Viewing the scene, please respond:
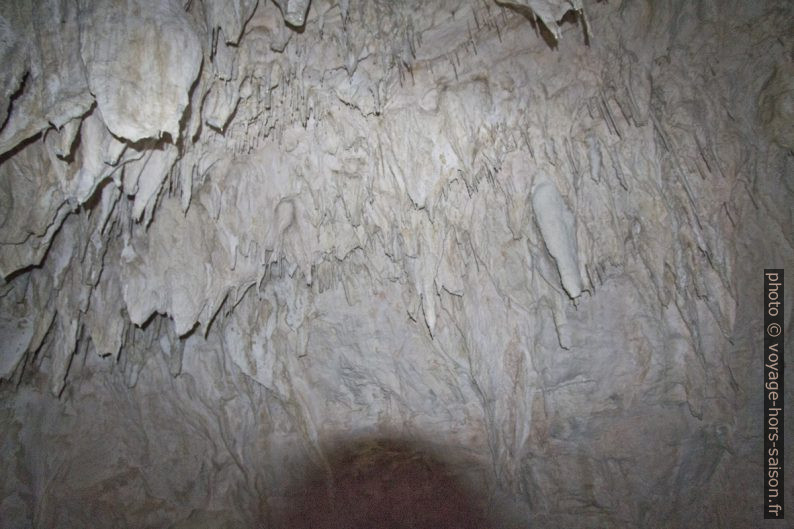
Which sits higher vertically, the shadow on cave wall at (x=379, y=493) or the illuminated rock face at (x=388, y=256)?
the illuminated rock face at (x=388, y=256)

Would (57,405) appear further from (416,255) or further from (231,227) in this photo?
(416,255)

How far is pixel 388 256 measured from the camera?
5.52 metres

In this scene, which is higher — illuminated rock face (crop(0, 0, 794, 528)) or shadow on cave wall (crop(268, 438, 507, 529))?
illuminated rock face (crop(0, 0, 794, 528))

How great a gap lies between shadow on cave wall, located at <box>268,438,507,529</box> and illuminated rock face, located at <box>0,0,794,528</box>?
4 cm

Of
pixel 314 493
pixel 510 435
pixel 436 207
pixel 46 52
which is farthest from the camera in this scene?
pixel 314 493

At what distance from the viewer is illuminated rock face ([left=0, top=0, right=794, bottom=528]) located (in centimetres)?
347

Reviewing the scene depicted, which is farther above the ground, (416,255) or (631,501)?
(416,255)

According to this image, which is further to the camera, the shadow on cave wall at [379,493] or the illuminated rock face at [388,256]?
the shadow on cave wall at [379,493]

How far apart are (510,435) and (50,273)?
480cm

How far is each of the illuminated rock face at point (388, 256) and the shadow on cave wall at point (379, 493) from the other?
4 cm

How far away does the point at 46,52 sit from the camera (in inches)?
111

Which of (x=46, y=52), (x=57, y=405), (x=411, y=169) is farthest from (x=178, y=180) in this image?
(x=57, y=405)

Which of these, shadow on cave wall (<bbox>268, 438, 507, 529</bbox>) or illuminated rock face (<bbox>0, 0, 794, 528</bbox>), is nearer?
illuminated rock face (<bbox>0, 0, 794, 528</bbox>)

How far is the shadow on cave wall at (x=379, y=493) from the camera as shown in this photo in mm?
6148
